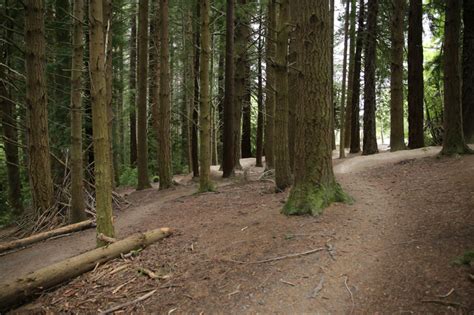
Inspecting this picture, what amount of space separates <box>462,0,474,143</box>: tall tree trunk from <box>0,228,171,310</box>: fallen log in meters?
9.55

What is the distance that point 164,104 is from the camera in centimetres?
1259

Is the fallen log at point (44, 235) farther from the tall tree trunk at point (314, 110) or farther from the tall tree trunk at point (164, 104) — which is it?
the tall tree trunk at point (314, 110)

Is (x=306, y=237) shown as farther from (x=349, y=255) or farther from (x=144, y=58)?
(x=144, y=58)

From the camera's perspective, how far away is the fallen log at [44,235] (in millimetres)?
8238

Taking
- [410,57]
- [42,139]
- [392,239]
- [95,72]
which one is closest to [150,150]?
[42,139]

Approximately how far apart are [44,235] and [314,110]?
6.76 m

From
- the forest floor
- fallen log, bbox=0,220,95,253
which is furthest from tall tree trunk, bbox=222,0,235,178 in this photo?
fallen log, bbox=0,220,95,253

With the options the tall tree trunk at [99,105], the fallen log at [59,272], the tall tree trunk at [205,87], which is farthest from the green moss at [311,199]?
the tall tree trunk at [205,87]

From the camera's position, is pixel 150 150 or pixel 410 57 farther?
pixel 150 150

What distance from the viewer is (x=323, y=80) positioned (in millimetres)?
6672

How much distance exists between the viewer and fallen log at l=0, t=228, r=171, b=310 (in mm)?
5207

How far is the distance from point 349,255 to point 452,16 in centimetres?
722

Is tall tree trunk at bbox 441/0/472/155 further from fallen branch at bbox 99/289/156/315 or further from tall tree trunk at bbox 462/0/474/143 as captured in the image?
fallen branch at bbox 99/289/156/315

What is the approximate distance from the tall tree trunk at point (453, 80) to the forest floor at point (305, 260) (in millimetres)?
843
